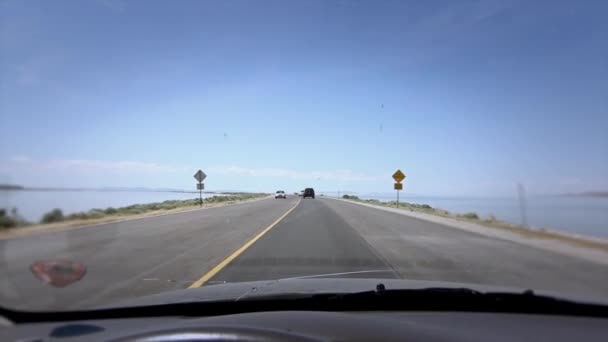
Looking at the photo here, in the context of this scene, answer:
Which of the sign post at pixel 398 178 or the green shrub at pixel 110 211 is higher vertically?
the sign post at pixel 398 178

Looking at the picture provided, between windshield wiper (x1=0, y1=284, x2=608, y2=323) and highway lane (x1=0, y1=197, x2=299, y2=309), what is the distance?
2.13 m

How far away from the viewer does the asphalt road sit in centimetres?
725

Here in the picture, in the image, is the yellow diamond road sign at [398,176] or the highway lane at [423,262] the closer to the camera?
the highway lane at [423,262]

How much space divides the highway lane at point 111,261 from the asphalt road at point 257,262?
2 centimetres

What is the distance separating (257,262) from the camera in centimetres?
1010

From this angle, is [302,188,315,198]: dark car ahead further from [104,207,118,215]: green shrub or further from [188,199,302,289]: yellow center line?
[188,199,302,289]: yellow center line

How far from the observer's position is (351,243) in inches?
547

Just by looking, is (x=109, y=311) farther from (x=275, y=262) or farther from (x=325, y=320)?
(x=275, y=262)

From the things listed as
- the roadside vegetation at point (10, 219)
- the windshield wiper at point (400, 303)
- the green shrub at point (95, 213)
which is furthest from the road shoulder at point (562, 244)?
the green shrub at point (95, 213)

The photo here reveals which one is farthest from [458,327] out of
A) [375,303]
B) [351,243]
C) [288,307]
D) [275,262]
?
[351,243]

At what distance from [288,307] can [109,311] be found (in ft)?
5.69

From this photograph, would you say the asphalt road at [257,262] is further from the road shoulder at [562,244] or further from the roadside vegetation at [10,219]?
the roadside vegetation at [10,219]

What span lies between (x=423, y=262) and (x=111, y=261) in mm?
6980

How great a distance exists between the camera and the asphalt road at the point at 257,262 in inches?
286
